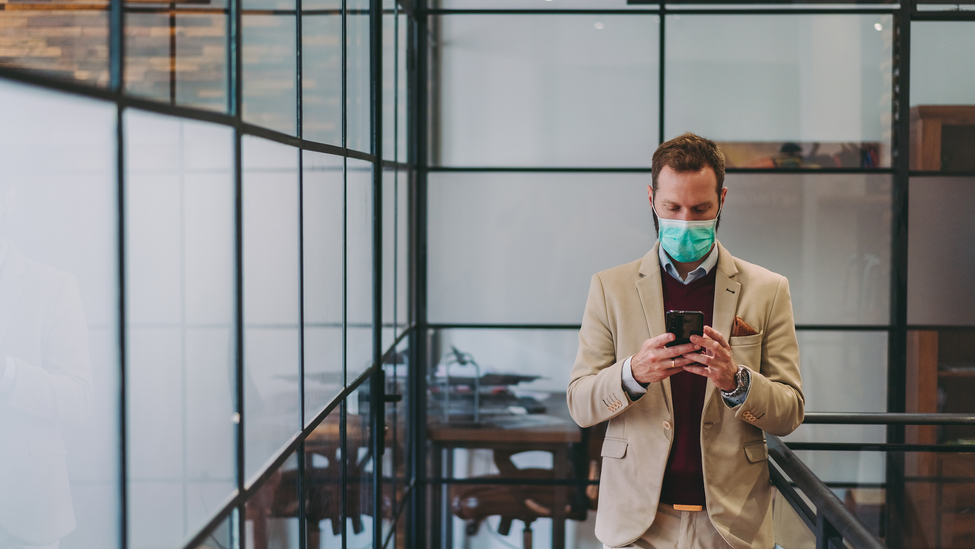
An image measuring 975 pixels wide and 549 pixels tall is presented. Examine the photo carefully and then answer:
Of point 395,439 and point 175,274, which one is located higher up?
point 175,274

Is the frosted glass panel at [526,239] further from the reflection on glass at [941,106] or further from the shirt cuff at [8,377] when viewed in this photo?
the shirt cuff at [8,377]

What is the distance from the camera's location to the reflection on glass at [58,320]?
64cm

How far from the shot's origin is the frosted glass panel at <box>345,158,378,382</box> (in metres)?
1.95

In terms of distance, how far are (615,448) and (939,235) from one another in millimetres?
2363

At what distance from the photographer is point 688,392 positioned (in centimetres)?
151

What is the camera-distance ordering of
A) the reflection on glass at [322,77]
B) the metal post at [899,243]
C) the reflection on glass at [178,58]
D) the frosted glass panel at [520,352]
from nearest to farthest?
the reflection on glass at [178,58], the reflection on glass at [322,77], the metal post at [899,243], the frosted glass panel at [520,352]

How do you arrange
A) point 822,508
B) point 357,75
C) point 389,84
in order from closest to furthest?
point 822,508 < point 357,75 < point 389,84

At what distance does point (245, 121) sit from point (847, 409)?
2881 mm

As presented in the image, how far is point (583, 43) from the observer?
3.03m

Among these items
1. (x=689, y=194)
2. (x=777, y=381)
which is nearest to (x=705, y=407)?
(x=777, y=381)

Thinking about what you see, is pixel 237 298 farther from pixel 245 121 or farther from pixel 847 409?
pixel 847 409

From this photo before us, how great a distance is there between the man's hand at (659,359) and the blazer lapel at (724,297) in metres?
0.14

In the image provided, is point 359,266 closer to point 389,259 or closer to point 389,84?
point 389,259

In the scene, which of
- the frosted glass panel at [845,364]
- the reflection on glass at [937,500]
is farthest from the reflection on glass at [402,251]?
the reflection on glass at [937,500]
